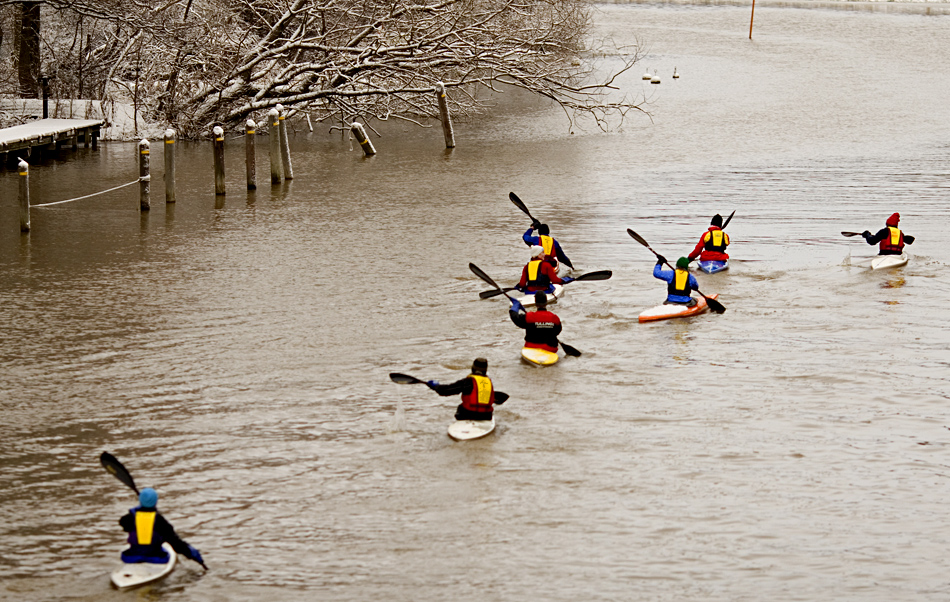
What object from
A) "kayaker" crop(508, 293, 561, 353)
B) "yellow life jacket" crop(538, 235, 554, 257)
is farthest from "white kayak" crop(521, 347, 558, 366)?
"yellow life jacket" crop(538, 235, 554, 257)

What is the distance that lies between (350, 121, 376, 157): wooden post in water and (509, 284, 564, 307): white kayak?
12824 millimetres

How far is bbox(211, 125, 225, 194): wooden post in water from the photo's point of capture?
20192mm

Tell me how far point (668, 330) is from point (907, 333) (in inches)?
106

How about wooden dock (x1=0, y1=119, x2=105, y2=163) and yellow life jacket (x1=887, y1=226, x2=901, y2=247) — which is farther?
wooden dock (x1=0, y1=119, x2=105, y2=163)

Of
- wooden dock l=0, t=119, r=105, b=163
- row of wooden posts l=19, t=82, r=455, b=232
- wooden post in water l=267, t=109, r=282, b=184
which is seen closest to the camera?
row of wooden posts l=19, t=82, r=455, b=232

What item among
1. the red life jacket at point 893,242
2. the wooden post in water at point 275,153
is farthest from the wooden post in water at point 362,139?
the red life jacket at point 893,242

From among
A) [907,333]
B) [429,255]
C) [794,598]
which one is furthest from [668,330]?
[794,598]

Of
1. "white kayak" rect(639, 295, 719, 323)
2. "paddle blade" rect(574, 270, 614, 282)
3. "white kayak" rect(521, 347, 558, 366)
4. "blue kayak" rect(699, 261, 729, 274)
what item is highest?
"paddle blade" rect(574, 270, 614, 282)

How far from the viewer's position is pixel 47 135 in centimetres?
2480

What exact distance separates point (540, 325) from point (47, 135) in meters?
16.7

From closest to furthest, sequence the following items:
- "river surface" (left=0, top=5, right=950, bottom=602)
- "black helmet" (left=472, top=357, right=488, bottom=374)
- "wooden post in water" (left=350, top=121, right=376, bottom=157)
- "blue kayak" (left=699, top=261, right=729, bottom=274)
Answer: "river surface" (left=0, top=5, right=950, bottom=602), "black helmet" (left=472, top=357, right=488, bottom=374), "blue kayak" (left=699, top=261, right=729, bottom=274), "wooden post in water" (left=350, top=121, right=376, bottom=157)

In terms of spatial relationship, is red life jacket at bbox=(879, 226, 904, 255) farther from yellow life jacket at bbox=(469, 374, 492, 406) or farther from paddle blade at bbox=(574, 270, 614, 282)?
yellow life jacket at bbox=(469, 374, 492, 406)

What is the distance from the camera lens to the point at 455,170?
2502 centimetres

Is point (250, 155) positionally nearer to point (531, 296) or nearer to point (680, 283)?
point (531, 296)
